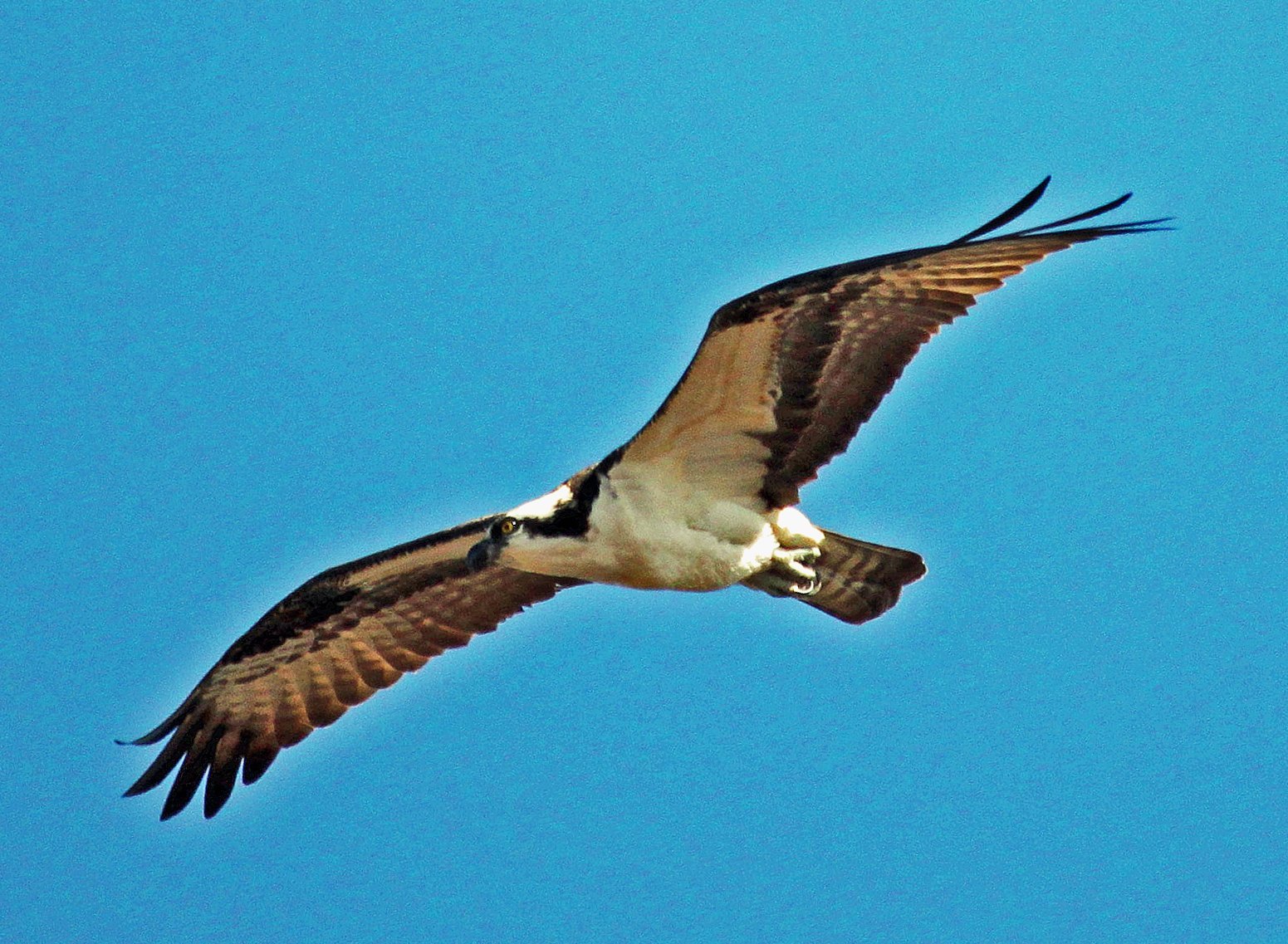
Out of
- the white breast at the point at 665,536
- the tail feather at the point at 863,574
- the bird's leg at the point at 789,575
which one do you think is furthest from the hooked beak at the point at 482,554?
the tail feather at the point at 863,574

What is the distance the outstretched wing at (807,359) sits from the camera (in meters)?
8.88

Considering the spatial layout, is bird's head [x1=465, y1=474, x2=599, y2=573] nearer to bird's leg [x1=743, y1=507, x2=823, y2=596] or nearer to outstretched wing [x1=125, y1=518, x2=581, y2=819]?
bird's leg [x1=743, y1=507, x2=823, y2=596]

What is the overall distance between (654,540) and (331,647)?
2.75 m

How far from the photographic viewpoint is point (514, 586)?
441 inches

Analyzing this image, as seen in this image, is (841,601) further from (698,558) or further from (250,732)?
(250,732)

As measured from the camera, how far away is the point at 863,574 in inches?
409

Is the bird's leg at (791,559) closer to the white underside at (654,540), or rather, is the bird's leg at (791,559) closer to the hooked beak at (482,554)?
the white underside at (654,540)

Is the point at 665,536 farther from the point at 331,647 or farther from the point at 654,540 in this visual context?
the point at 331,647

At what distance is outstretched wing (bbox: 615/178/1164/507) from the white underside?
106mm

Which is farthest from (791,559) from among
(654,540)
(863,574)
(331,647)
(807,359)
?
(331,647)

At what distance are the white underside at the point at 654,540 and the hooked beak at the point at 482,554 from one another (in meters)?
0.06

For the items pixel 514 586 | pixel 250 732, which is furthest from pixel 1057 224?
pixel 250 732

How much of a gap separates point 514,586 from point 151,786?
8.30 ft

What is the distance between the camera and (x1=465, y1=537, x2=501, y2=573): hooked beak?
9.63 m
